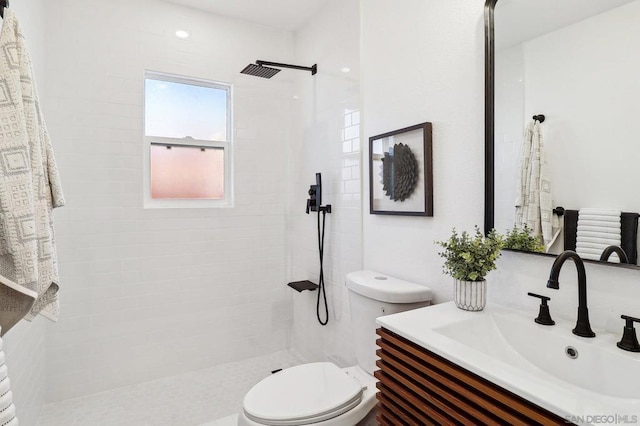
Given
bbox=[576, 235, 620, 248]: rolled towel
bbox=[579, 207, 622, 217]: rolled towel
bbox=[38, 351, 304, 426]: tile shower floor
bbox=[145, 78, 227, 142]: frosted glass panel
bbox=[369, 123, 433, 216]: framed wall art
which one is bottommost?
bbox=[38, 351, 304, 426]: tile shower floor

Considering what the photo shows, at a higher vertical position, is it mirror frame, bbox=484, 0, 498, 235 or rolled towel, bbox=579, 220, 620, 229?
mirror frame, bbox=484, 0, 498, 235

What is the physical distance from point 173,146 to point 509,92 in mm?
2325

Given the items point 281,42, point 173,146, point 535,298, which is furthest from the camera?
point 281,42

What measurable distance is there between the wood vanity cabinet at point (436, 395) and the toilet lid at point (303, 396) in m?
0.25

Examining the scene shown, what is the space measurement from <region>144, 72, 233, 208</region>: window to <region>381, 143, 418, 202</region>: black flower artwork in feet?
4.79

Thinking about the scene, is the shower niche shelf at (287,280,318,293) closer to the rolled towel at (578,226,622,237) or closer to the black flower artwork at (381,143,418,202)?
the black flower artwork at (381,143,418,202)

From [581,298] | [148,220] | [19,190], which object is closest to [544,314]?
[581,298]

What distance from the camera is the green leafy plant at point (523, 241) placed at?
1222mm

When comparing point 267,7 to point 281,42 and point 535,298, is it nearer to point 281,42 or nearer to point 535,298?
point 281,42

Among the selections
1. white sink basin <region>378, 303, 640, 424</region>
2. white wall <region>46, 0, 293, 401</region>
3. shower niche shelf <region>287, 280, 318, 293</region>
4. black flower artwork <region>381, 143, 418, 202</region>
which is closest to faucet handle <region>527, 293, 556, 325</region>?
white sink basin <region>378, 303, 640, 424</region>

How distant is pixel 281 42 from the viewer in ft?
9.78

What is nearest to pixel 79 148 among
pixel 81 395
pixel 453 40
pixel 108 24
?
pixel 108 24

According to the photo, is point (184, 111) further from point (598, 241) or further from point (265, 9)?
point (598, 241)

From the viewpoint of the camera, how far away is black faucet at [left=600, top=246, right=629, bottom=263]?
1.01 m
